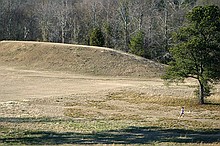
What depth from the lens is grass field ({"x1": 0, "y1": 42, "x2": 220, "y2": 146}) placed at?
826 inches

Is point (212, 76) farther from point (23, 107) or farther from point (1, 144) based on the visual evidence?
point (1, 144)

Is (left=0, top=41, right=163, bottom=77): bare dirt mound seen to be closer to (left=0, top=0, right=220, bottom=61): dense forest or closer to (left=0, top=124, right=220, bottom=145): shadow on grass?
(left=0, top=0, right=220, bottom=61): dense forest

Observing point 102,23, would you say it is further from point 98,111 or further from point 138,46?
point 98,111

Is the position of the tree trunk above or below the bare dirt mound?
below

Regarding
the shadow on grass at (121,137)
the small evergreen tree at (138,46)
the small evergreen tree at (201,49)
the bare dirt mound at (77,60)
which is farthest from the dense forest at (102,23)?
the shadow on grass at (121,137)

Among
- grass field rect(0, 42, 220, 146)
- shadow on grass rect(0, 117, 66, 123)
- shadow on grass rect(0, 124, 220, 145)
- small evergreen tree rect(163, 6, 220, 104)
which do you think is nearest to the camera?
shadow on grass rect(0, 124, 220, 145)

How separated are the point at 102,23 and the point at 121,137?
73.6m

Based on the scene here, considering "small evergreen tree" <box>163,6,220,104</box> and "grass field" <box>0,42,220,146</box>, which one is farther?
"small evergreen tree" <box>163,6,220,104</box>

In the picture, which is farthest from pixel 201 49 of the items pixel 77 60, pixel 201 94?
pixel 77 60

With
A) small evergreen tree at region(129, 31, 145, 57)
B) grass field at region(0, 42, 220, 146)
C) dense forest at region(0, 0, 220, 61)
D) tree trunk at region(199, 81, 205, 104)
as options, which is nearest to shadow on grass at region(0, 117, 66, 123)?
grass field at region(0, 42, 220, 146)

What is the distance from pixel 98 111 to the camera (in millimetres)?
33188

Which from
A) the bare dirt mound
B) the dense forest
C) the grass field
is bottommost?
the grass field

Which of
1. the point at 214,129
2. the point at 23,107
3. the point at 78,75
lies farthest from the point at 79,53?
the point at 214,129

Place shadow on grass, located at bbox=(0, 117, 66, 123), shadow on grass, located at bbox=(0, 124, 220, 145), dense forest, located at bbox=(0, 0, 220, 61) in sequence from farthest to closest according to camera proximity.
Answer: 1. dense forest, located at bbox=(0, 0, 220, 61)
2. shadow on grass, located at bbox=(0, 117, 66, 123)
3. shadow on grass, located at bbox=(0, 124, 220, 145)
